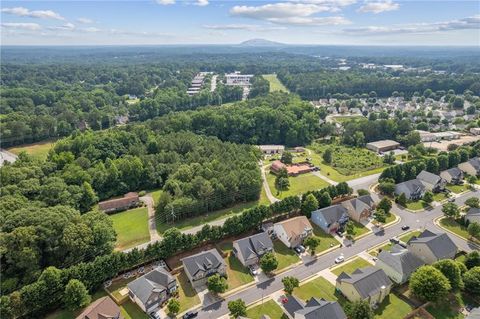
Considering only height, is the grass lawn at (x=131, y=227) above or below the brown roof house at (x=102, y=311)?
below

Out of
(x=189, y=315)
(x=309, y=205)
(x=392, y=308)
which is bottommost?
(x=189, y=315)

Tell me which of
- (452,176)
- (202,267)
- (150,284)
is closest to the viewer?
(150,284)

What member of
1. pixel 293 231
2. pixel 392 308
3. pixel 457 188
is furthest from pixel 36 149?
pixel 457 188

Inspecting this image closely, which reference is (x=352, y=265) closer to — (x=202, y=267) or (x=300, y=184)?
(x=202, y=267)

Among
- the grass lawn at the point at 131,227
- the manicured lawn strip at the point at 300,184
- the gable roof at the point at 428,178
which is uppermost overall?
the gable roof at the point at 428,178

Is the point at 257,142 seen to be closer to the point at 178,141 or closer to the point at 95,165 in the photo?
the point at 178,141

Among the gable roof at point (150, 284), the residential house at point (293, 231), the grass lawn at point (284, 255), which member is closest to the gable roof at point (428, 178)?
the residential house at point (293, 231)

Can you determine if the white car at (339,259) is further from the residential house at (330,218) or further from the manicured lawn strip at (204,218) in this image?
the manicured lawn strip at (204,218)

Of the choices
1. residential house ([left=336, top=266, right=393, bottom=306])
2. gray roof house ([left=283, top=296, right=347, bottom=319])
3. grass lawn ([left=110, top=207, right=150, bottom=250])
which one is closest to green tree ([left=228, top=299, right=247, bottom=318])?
gray roof house ([left=283, top=296, right=347, bottom=319])
